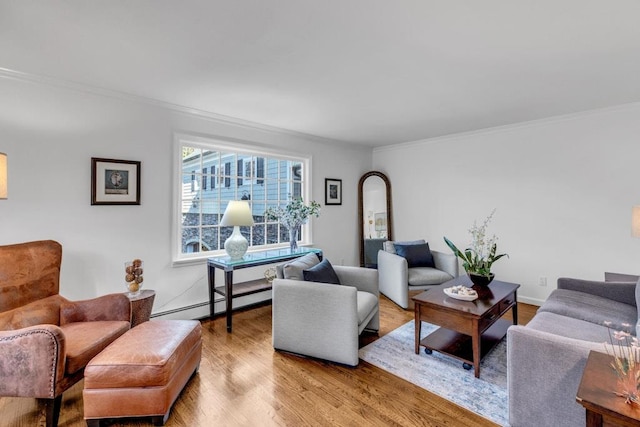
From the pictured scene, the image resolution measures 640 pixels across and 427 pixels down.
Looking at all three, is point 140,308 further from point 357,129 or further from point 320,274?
point 357,129

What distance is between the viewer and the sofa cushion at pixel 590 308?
7.27 ft

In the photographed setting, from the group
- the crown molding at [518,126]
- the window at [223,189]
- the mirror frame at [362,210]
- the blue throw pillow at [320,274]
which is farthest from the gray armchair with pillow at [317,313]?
the crown molding at [518,126]

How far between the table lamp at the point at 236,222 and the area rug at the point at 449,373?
160 cm

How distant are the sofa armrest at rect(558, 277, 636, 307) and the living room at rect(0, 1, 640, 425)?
3.23ft

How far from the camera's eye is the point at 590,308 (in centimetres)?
238

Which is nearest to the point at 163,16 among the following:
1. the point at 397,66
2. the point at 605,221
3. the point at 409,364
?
the point at 397,66

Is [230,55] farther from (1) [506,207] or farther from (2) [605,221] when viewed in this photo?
(2) [605,221]

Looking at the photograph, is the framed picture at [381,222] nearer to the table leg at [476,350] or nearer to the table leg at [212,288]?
the table leg at [212,288]

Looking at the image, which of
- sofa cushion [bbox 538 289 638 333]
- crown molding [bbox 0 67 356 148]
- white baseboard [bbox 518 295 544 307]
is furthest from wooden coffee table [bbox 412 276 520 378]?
crown molding [bbox 0 67 356 148]

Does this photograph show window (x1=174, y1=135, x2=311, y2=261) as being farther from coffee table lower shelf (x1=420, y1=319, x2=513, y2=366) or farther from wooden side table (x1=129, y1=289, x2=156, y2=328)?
coffee table lower shelf (x1=420, y1=319, x2=513, y2=366)

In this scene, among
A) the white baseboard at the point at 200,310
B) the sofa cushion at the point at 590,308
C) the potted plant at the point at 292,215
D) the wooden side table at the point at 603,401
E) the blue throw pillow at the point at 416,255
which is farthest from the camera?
the blue throw pillow at the point at 416,255

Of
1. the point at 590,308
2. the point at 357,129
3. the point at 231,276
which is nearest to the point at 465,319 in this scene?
the point at 590,308

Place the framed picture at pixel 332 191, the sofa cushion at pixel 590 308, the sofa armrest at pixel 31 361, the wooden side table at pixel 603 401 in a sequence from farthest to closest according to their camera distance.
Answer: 1. the framed picture at pixel 332 191
2. the sofa cushion at pixel 590 308
3. the sofa armrest at pixel 31 361
4. the wooden side table at pixel 603 401

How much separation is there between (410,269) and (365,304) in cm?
147
